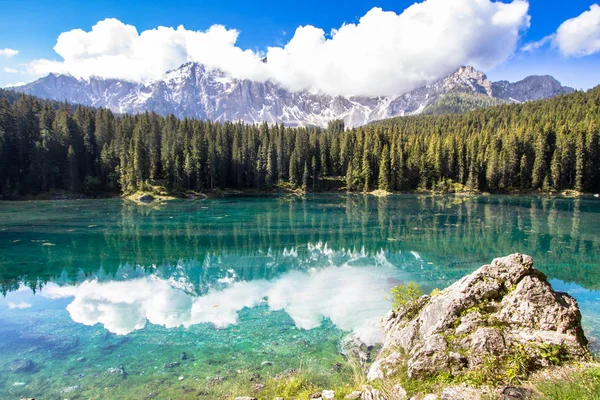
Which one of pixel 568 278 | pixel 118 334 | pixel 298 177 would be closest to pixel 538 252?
pixel 568 278

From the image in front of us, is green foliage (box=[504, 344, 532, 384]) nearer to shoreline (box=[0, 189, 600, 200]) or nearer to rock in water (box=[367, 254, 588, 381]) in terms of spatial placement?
rock in water (box=[367, 254, 588, 381])

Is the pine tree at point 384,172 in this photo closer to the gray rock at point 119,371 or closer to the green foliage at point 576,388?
the gray rock at point 119,371

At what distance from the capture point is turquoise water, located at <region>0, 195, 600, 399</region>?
13.5m

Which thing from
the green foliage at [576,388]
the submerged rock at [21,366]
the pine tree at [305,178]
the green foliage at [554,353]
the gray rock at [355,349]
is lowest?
the submerged rock at [21,366]

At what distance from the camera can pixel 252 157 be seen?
11912 cm

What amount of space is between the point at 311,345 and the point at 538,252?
95.1 ft

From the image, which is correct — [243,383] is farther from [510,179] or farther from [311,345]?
[510,179]

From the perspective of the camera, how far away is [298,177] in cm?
11862

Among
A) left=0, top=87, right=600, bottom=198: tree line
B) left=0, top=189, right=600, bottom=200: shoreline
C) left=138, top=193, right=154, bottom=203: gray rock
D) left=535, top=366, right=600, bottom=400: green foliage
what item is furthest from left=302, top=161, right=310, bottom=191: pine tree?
Result: left=535, top=366, right=600, bottom=400: green foliage

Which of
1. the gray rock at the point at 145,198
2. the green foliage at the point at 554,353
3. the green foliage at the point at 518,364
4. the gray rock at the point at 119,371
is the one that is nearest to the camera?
the green foliage at the point at 518,364

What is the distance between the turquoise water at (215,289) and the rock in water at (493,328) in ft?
13.1

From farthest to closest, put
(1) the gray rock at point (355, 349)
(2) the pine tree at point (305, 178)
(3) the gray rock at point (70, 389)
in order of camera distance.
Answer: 1. (2) the pine tree at point (305, 178)
2. (1) the gray rock at point (355, 349)
3. (3) the gray rock at point (70, 389)

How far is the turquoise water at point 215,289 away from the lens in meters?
13.5

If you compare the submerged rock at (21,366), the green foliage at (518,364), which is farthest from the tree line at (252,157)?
the green foliage at (518,364)
